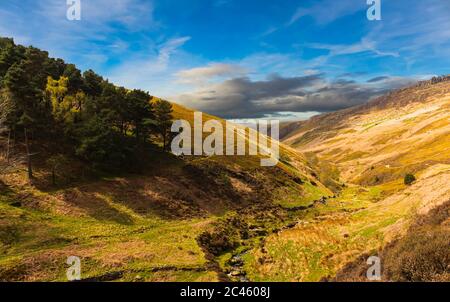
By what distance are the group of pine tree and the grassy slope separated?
6.25m

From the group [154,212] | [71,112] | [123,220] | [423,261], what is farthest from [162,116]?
[423,261]

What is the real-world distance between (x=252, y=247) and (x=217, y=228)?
7397mm

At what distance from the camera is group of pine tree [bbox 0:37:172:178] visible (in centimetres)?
5447

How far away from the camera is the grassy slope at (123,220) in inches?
1367

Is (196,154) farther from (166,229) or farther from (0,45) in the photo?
(0,45)

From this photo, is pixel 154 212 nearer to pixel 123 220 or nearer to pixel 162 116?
pixel 123 220

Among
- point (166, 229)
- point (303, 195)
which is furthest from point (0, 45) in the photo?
point (303, 195)

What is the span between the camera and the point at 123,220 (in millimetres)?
49500

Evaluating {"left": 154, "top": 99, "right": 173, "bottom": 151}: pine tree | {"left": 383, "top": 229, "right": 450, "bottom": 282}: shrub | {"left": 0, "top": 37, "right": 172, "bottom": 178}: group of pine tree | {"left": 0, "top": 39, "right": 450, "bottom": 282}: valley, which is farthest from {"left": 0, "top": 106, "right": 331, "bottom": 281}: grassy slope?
{"left": 383, "top": 229, "right": 450, "bottom": 282}: shrub

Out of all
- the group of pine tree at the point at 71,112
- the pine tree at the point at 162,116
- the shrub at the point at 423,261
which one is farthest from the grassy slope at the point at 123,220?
the shrub at the point at 423,261

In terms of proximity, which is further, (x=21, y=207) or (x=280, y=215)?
(x=280, y=215)

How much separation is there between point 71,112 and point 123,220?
29338mm
